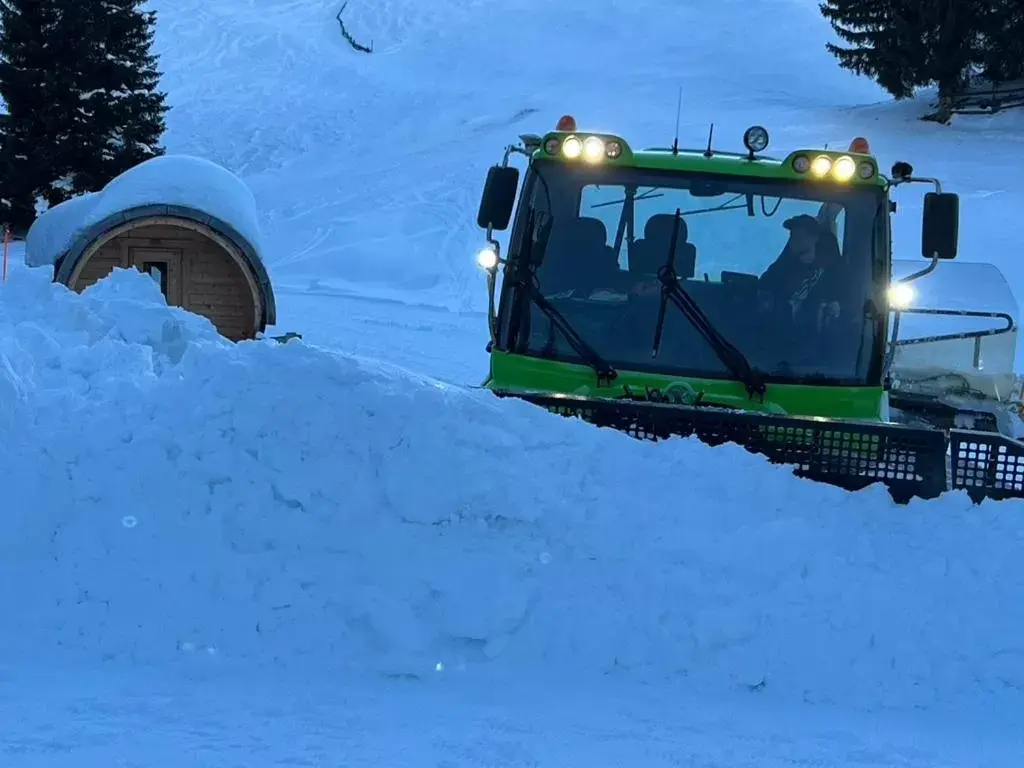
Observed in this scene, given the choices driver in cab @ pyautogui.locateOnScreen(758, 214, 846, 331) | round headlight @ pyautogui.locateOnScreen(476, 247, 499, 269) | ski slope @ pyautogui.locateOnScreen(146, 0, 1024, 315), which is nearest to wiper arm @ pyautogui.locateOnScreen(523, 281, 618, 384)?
round headlight @ pyautogui.locateOnScreen(476, 247, 499, 269)

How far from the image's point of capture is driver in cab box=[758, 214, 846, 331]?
5.81m

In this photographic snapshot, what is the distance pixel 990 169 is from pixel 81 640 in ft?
95.8

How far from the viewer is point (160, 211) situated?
14.8m

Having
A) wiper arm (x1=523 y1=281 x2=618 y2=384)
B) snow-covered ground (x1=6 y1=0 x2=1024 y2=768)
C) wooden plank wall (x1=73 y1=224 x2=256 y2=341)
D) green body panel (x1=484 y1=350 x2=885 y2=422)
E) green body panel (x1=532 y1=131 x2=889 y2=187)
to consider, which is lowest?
snow-covered ground (x1=6 y1=0 x2=1024 y2=768)

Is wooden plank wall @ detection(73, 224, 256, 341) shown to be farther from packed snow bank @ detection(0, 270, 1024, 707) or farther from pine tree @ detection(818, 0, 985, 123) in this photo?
pine tree @ detection(818, 0, 985, 123)

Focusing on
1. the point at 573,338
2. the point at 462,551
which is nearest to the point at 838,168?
the point at 573,338

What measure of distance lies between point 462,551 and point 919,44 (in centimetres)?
3461

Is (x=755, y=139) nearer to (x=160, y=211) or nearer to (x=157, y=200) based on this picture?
(x=160, y=211)

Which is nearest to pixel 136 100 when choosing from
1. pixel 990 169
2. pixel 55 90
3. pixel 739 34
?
pixel 55 90

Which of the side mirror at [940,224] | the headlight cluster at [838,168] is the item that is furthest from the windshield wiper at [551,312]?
the side mirror at [940,224]

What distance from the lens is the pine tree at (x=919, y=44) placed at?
34.8 meters

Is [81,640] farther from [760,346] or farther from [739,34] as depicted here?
[739,34]

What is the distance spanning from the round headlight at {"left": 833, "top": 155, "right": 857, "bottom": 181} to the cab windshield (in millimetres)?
56

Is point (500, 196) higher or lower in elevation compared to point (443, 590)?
higher
